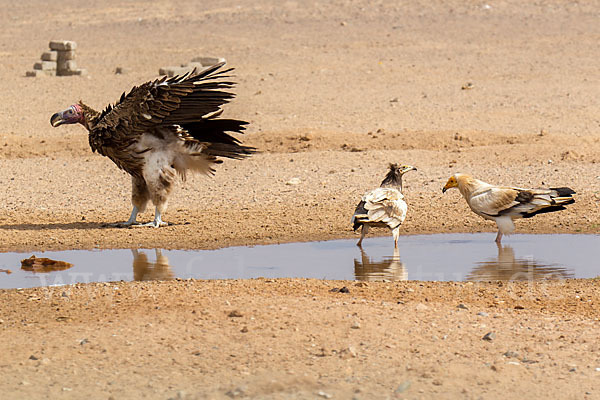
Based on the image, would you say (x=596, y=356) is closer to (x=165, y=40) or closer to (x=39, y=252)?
(x=39, y=252)

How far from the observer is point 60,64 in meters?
25.2

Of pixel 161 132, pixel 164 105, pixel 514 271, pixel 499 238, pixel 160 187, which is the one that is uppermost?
pixel 164 105

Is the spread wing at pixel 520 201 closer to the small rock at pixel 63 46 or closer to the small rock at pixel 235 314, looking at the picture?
the small rock at pixel 235 314

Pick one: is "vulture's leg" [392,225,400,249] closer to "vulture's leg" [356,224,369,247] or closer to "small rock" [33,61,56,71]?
"vulture's leg" [356,224,369,247]

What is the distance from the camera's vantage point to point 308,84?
22.5m

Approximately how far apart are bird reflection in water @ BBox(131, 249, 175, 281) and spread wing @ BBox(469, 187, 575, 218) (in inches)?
125

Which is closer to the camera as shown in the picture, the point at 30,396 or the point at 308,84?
the point at 30,396

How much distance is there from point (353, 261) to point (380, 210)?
2.05 feet

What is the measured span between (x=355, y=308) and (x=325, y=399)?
→ 161cm

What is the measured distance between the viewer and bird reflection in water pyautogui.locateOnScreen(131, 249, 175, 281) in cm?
893

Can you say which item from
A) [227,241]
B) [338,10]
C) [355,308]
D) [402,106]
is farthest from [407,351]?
[338,10]

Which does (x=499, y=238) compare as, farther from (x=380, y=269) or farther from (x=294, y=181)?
(x=294, y=181)

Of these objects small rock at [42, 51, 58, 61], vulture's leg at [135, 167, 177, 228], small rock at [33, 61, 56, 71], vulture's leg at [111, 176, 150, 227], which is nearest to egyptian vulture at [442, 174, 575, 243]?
vulture's leg at [135, 167, 177, 228]

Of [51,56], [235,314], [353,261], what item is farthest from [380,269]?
[51,56]
